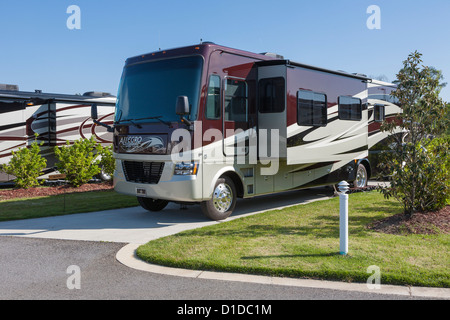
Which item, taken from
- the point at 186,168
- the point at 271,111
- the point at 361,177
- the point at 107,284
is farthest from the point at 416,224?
the point at 361,177

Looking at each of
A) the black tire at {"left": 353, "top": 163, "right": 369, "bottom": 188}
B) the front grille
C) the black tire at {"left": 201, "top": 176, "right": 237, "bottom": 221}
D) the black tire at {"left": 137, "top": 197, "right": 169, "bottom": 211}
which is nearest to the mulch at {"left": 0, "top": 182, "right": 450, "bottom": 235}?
the black tire at {"left": 201, "top": 176, "right": 237, "bottom": 221}

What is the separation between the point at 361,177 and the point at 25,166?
9.66 m

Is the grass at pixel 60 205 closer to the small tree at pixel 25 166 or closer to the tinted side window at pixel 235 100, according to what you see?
the small tree at pixel 25 166

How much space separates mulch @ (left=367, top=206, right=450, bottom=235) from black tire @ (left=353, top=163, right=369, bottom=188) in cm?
484

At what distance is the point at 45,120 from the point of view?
13891 mm

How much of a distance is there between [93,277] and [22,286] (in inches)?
29.1

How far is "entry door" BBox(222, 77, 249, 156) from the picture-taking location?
27.1 feet

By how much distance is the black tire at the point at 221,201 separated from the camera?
8180mm

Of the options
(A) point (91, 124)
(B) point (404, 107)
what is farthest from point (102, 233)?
(A) point (91, 124)

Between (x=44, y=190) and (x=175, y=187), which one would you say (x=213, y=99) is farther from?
(x=44, y=190)

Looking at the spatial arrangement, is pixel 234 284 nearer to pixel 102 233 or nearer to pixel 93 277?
pixel 93 277

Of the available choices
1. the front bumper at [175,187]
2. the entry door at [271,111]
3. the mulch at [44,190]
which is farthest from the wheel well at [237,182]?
the mulch at [44,190]

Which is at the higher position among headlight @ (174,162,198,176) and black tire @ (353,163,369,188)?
headlight @ (174,162,198,176)

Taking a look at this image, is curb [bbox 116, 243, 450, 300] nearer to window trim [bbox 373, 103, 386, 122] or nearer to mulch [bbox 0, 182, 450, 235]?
mulch [bbox 0, 182, 450, 235]
